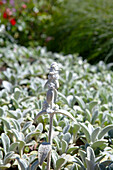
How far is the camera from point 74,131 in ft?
5.84

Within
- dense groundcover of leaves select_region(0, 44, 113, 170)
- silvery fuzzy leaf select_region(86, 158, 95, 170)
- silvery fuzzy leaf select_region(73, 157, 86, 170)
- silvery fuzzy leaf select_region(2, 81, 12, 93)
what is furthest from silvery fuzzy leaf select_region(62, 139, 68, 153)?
silvery fuzzy leaf select_region(2, 81, 12, 93)

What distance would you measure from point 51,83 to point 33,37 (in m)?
3.93

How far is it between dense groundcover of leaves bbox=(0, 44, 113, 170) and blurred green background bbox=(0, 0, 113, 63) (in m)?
0.74

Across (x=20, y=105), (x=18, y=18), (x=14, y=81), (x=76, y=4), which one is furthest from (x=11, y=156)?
(x=76, y=4)

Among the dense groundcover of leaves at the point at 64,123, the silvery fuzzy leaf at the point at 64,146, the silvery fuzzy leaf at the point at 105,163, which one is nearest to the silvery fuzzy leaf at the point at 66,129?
the dense groundcover of leaves at the point at 64,123

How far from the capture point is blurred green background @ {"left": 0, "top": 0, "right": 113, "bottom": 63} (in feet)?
13.1

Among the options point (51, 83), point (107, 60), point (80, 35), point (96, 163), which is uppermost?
point (80, 35)

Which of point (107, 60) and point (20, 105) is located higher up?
point (107, 60)

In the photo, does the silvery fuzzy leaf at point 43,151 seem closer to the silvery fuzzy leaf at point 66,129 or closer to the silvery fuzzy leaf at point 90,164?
the silvery fuzzy leaf at point 90,164

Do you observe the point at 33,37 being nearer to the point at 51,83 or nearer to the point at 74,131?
the point at 74,131

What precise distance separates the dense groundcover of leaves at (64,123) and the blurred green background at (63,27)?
2.43ft

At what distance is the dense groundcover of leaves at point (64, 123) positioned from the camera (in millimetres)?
1562

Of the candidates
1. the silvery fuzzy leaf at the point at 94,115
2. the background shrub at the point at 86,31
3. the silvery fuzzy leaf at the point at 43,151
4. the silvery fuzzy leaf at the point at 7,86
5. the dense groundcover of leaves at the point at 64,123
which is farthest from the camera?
the background shrub at the point at 86,31

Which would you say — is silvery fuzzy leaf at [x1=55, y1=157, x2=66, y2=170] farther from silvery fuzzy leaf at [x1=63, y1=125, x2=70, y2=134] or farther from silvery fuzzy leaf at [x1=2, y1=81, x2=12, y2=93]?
silvery fuzzy leaf at [x1=2, y1=81, x2=12, y2=93]
